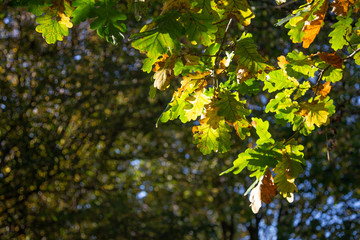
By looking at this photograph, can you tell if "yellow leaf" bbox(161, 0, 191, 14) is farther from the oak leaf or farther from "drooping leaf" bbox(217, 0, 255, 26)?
the oak leaf

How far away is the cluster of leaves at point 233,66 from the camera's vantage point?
186 cm

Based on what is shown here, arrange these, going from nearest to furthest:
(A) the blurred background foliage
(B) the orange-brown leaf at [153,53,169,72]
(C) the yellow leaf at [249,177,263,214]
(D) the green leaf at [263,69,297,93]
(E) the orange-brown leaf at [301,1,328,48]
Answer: (E) the orange-brown leaf at [301,1,328,48], (C) the yellow leaf at [249,177,263,214], (B) the orange-brown leaf at [153,53,169,72], (D) the green leaf at [263,69,297,93], (A) the blurred background foliage

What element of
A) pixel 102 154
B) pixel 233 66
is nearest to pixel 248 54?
pixel 233 66

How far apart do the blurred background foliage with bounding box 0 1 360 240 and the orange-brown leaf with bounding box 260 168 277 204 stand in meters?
4.44

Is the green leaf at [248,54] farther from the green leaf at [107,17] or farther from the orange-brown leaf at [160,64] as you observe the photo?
the green leaf at [107,17]

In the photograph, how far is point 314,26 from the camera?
199 cm

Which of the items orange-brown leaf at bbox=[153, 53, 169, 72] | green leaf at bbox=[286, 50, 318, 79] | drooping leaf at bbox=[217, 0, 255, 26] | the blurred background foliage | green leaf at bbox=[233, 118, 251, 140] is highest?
drooping leaf at bbox=[217, 0, 255, 26]

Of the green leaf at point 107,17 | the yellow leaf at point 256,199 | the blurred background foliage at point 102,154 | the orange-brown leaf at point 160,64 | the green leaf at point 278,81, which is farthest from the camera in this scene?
the blurred background foliage at point 102,154

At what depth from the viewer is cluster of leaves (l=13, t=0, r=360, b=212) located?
186 centimetres

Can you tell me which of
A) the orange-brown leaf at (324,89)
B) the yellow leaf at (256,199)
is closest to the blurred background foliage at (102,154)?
the orange-brown leaf at (324,89)

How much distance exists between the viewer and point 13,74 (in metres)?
7.59

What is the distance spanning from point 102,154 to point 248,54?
6.78 metres

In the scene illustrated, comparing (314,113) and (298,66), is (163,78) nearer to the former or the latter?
(298,66)

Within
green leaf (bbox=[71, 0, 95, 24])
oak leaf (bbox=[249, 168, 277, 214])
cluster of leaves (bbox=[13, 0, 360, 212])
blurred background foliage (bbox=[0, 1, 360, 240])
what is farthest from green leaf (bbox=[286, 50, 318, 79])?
blurred background foliage (bbox=[0, 1, 360, 240])
